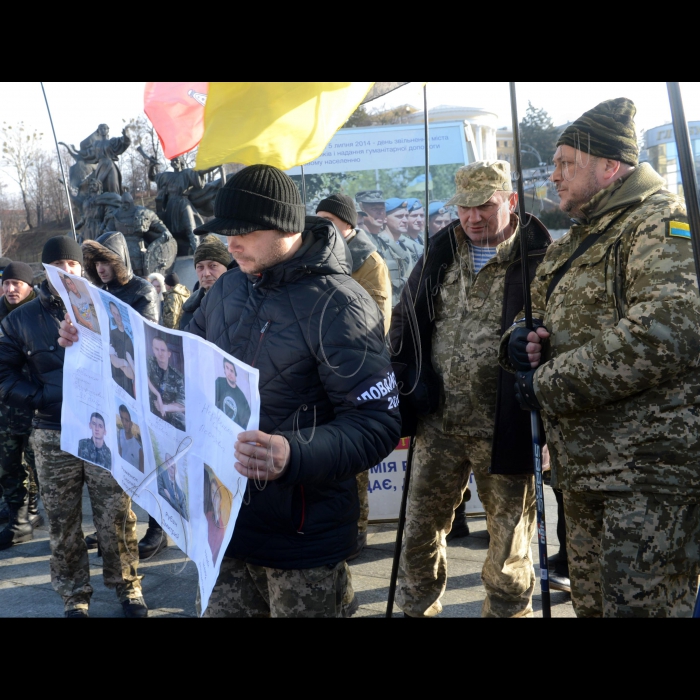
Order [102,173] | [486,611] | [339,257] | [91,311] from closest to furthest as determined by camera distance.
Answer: [339,257]
[91,311]
[486,611]
[102,173]

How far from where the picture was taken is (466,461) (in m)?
3.47

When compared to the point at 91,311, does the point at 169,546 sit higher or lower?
lower

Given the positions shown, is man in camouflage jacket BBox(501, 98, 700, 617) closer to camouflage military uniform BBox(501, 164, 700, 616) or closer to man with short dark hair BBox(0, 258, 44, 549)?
camouflage military uniform BBox(501, 164, 700, 616)

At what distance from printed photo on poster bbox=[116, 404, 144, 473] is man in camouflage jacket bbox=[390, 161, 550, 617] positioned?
4.32 ft

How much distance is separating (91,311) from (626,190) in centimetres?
202

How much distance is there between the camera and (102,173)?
59.2 ft

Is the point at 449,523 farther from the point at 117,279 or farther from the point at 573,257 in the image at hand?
the point at 117,279

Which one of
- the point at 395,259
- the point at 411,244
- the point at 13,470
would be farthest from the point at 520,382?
the point at 411,244

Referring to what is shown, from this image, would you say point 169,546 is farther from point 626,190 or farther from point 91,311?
point 626,190

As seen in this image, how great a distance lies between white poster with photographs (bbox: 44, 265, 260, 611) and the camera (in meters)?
1.99

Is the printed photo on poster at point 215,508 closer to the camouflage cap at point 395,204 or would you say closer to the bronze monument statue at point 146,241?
the camouflage cap at point 395,204

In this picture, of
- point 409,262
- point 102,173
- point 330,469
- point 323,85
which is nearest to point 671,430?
point 330,469

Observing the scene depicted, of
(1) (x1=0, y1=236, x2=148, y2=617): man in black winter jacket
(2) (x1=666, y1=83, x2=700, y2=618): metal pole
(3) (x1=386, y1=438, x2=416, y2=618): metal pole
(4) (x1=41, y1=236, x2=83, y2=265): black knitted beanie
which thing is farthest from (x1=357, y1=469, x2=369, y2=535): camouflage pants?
(2) (x1=666, y1=83, x2=700, y2=618): metal pole

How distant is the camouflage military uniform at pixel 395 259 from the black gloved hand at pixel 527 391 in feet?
15.1
